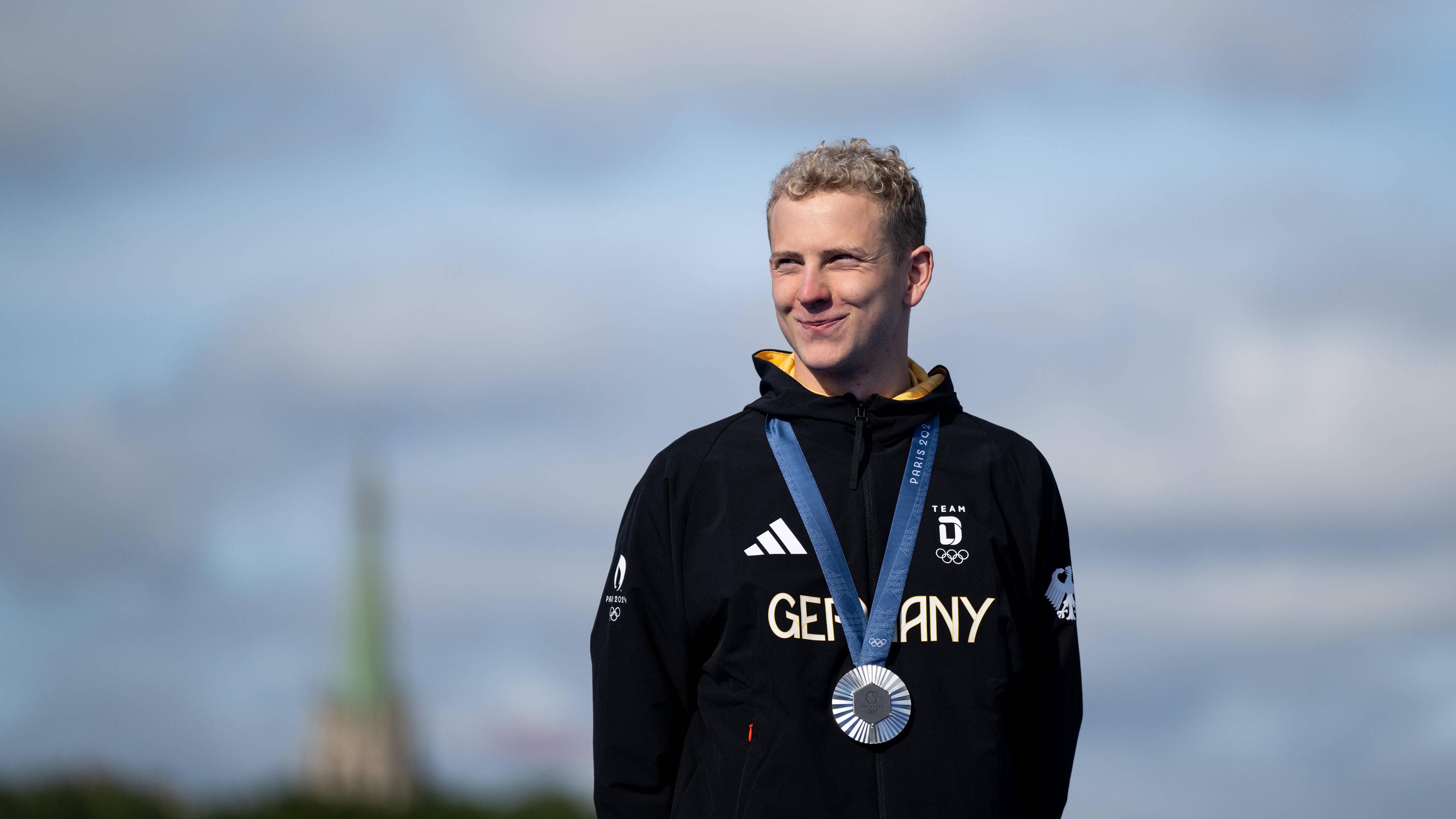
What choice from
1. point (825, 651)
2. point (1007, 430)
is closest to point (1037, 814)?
point (825, 651)

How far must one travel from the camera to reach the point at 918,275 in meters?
4.11

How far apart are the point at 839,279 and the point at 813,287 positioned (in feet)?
0.27

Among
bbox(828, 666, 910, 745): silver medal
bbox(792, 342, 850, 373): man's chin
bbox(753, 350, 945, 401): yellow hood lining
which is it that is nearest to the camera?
bbox(828, 666, 910, 745): silver medal

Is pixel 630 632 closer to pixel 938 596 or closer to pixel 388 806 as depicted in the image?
pixel 938 596

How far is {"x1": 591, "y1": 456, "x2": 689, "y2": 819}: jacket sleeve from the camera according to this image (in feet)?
12.9

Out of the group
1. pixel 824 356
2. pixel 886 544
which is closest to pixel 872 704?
pixel 886 544

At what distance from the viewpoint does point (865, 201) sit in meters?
3.95

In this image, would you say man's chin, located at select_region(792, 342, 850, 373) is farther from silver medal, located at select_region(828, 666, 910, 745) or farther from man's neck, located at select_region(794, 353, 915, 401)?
silver medal, located at select_region(828, 666, 910, 745)

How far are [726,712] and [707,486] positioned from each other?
65cm

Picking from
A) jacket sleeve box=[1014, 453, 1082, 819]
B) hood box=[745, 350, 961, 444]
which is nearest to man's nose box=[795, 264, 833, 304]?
hood box=[745, 350, 961, 444]

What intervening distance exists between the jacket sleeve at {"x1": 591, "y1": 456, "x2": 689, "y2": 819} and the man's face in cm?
62

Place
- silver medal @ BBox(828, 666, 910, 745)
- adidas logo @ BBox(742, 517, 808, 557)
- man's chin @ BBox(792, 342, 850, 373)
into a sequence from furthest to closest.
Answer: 1. man's chin @ BBox(792, 342, 850, 373)
2. adidas logo @ BBox(742, 517, 808, 557)
3. silver medal @ BBox(828, 666, 910, 745)

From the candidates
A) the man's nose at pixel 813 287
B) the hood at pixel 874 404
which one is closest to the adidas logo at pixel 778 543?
the hood at pixel 874 404

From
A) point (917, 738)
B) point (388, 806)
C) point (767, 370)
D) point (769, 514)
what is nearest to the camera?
point (917, 738)
